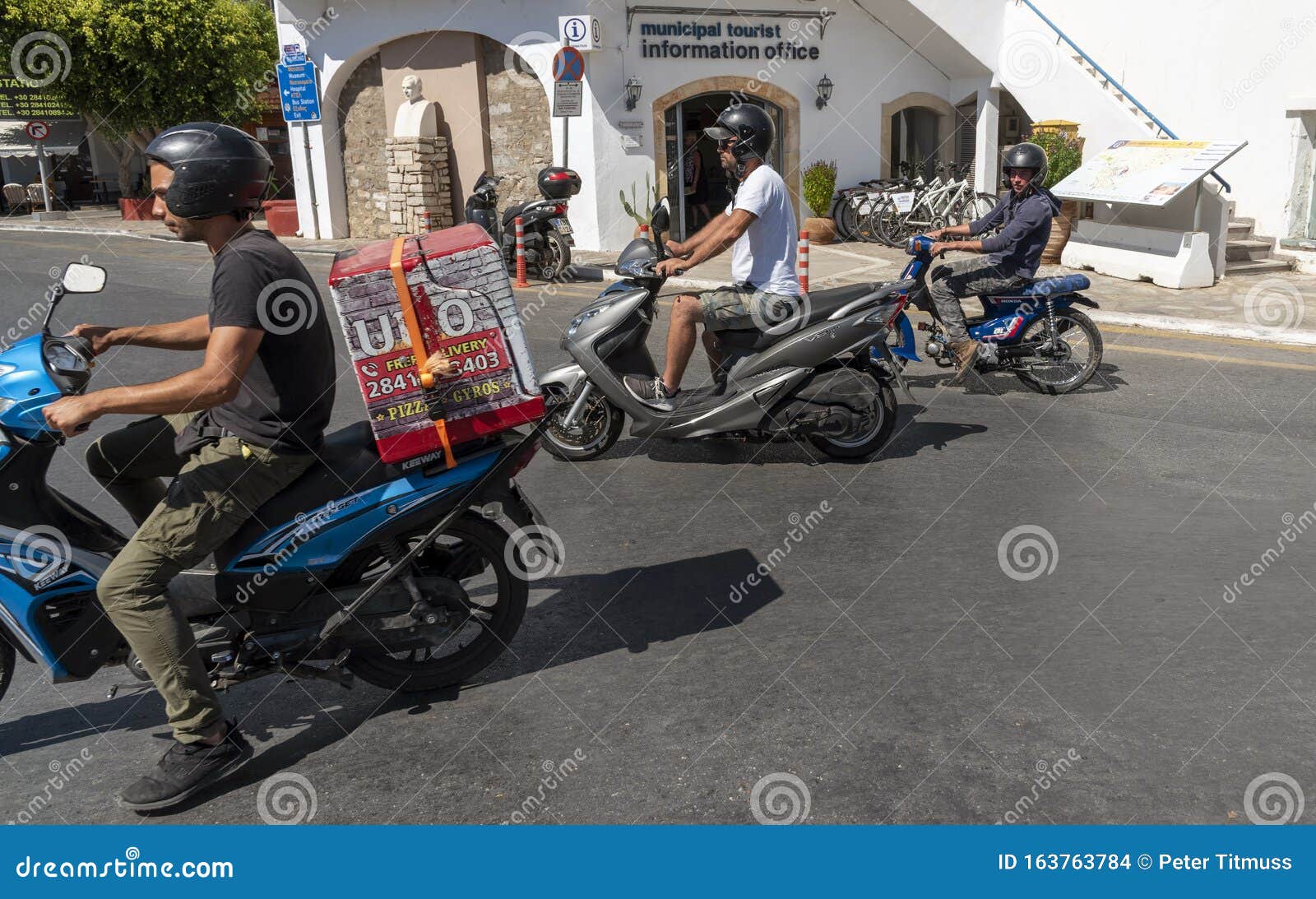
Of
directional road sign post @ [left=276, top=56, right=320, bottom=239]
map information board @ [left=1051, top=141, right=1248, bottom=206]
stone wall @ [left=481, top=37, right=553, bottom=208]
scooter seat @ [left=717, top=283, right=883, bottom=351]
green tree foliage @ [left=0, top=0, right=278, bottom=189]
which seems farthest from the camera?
green tree foliage @ [left=0, top=0, right=278, bottom=189]

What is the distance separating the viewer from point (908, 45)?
1923 centimetres

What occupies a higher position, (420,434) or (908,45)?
(908,45)

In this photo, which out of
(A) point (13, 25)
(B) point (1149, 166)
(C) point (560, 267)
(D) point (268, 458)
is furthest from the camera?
(A) point (13, 25)

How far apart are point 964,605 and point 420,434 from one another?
2359 millimetres

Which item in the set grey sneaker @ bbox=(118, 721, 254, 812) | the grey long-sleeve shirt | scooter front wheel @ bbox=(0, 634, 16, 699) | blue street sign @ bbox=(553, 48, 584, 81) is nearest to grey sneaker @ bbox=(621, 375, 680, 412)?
the grey long-sleeve shirt

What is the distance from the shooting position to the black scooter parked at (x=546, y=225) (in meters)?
14.5

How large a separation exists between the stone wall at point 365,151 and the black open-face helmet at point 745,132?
49.6ft

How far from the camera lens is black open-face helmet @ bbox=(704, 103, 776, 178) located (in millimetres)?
6332

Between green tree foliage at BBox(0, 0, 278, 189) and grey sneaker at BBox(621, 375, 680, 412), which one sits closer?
grey sneaker at BBox(621, 375, 680, 412)

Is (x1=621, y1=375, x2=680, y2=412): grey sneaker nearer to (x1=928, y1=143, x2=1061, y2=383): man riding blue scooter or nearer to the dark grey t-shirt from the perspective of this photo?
(x1=928, y1=143, x2=1061, y2=383): man riding blue scooter

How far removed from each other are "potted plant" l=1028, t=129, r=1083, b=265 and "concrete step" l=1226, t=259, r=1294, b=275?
189 cm

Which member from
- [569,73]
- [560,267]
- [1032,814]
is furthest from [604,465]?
[569,73]

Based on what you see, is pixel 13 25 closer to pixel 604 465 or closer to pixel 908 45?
pixel 908 45

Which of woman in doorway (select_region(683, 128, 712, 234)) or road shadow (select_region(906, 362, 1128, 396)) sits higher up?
woman in doorway (select_region(683, 128, 712, 234))
